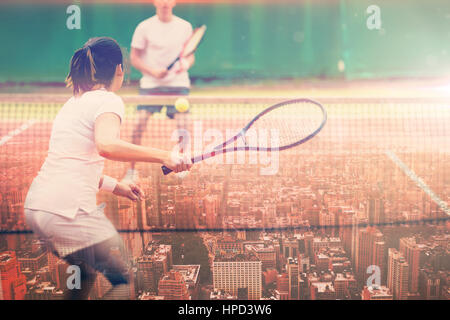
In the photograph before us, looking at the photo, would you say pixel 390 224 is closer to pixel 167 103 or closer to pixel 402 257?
pixel 402 257

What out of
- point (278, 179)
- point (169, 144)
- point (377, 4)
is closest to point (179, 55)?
point (169, 144)

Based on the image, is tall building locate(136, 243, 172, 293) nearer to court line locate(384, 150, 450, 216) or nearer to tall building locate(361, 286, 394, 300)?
tall building locate(361, 286, 394, 300)

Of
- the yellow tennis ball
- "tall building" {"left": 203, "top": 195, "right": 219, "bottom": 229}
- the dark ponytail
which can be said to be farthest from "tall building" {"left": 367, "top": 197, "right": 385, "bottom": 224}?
the dark ponytail

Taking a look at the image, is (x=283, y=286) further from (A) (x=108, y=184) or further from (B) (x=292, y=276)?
(A) (x=108, y=184)

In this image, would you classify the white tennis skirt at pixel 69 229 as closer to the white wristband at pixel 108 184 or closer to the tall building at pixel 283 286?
the white wristband at pixel 108 184

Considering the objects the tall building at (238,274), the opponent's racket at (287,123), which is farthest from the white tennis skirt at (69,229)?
the tall building at (238,274)
